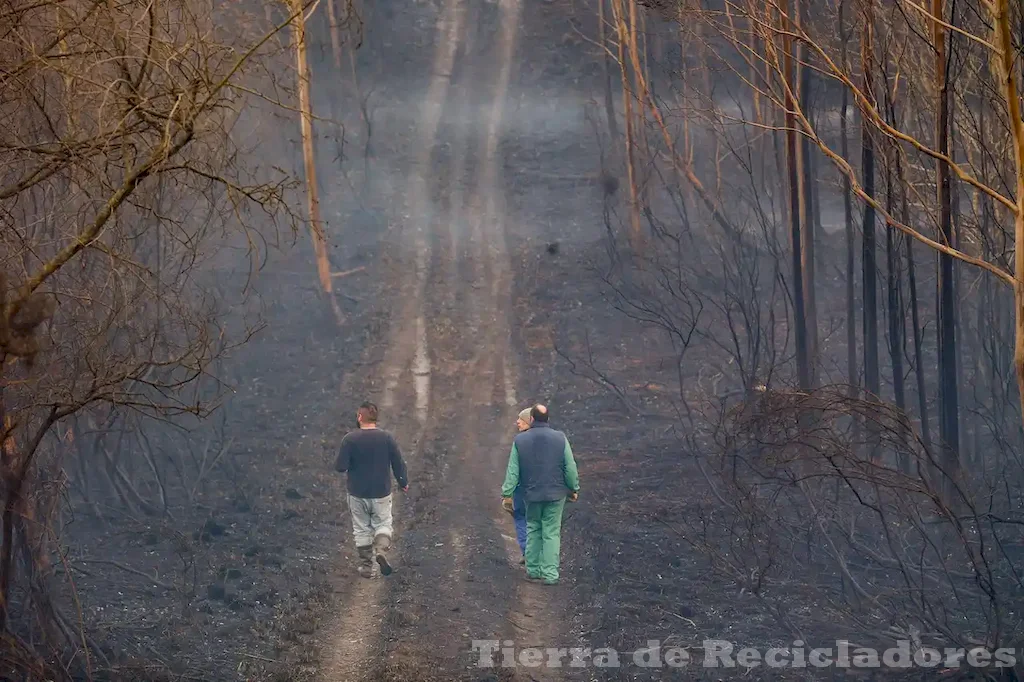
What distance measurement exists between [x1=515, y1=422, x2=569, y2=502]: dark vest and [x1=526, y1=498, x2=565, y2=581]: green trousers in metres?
0.13

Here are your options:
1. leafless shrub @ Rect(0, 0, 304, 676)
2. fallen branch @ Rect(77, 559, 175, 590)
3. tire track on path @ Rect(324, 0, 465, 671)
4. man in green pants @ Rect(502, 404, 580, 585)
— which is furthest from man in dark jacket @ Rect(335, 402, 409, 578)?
leafless shrub @ Rect(0, 0, 304, 676)

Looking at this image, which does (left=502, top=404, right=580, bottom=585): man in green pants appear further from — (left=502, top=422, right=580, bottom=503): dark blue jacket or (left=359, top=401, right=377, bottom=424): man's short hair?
Result: (left=359, top=401, right=377, bottom=424): man's short hair

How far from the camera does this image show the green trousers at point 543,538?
1074cm

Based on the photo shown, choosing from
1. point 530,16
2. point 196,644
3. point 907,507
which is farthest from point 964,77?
point 530,16

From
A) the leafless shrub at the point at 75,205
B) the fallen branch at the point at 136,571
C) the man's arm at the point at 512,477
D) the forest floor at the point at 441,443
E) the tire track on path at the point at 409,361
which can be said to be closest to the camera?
the leafless shrub at the point at 75,205

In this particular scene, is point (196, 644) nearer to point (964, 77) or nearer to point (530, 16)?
point (964, 77)

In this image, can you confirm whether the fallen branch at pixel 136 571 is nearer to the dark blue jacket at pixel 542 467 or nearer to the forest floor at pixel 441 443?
the forest floor at pixel 441 443

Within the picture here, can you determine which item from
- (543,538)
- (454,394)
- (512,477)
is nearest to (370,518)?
(512,477)

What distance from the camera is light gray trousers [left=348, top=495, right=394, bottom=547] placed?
37.0 feet

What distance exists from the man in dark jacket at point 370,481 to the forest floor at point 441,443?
0.40m

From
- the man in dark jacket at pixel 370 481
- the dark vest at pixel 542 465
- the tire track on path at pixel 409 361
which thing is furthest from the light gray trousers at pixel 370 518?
the dark vest at pixel 542 465

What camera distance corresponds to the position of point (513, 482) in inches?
422

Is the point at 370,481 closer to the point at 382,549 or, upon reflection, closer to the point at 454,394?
the point at 382,549

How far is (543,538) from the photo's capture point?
35.6ft
